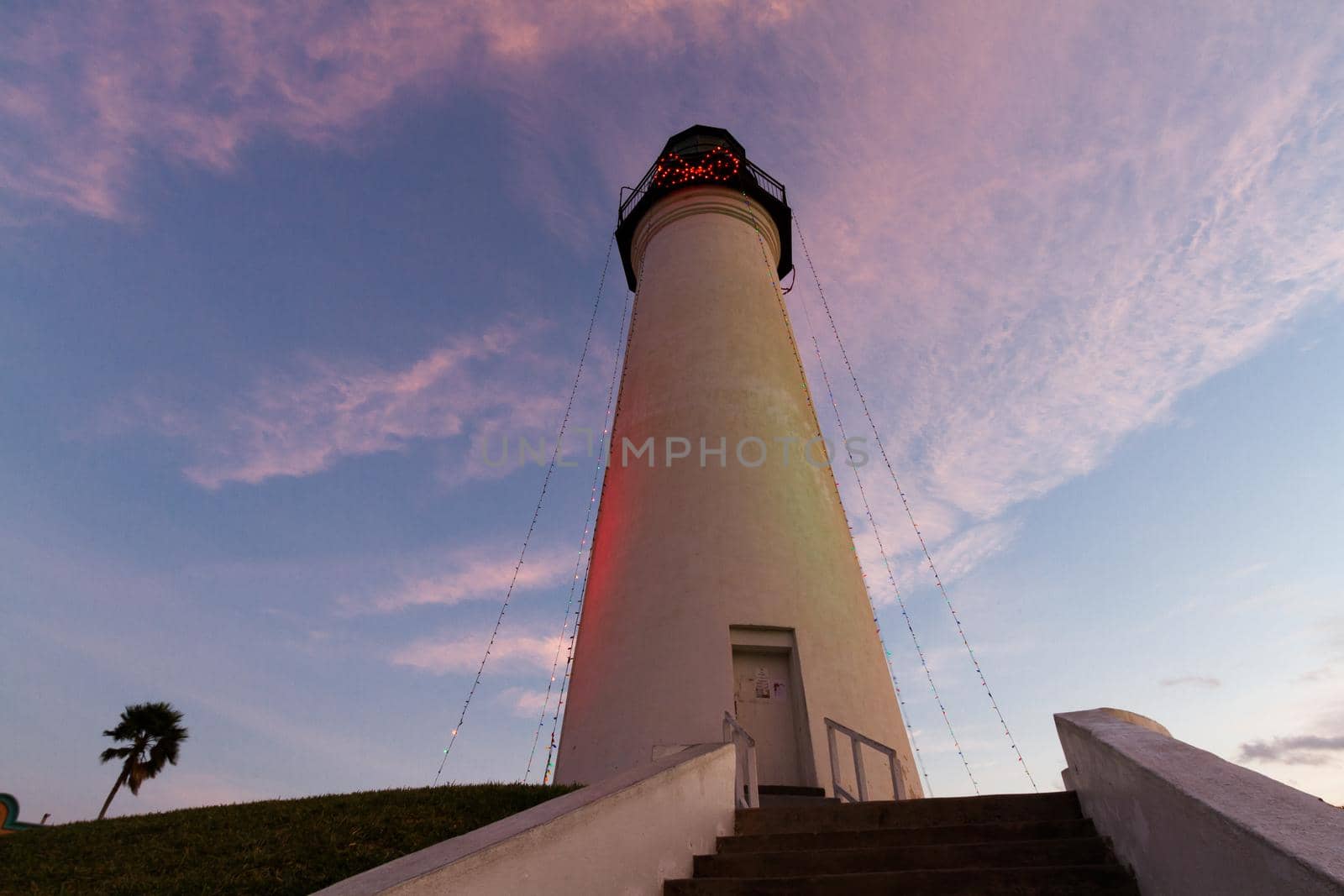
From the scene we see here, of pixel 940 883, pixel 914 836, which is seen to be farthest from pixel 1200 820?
pixel 914 836

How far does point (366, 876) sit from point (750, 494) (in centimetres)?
788

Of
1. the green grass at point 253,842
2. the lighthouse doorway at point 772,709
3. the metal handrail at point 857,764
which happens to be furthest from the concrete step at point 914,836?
the lighthouse doorway at point 772,709

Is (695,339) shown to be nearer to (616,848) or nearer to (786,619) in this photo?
(786,619)

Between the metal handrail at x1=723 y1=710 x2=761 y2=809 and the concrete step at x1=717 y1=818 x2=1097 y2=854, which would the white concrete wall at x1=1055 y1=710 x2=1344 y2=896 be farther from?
the metal handrail at x1=723 y1=710 x2=761 y2=809

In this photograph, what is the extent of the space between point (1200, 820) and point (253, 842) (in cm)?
601

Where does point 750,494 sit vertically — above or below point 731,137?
below

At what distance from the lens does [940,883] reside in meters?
3.75

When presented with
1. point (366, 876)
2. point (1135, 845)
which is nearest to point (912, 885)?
point (1135, 845)

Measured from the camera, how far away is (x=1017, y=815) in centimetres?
468

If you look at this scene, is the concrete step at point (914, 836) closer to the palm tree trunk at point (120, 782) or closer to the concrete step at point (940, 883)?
the concrete step at point (940, 883)

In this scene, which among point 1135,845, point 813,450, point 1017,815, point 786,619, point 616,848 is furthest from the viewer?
point 813,450

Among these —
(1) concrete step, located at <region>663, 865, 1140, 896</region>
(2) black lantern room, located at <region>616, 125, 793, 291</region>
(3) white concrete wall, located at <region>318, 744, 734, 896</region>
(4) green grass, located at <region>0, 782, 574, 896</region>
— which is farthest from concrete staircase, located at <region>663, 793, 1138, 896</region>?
(2) black lantern room, located at <region>616, 125, 793, 291</region>

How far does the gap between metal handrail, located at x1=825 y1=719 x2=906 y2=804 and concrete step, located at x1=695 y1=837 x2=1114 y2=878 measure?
2.60 m

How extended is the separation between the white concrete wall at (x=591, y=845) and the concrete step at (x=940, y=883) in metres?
0.32
